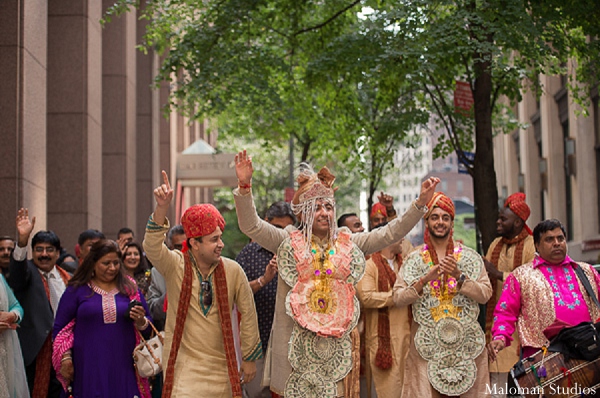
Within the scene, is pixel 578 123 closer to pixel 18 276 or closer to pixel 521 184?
pixel 521 184

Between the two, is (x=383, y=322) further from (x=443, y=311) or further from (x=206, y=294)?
(x=206, y=294)

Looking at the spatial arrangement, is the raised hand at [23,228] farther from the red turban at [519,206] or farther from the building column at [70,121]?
the building column at [70,121]

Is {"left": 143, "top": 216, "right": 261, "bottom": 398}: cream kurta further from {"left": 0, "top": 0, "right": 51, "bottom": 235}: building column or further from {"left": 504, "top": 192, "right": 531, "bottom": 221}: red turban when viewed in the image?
{"left": 0, "top": 0, "right": 51, "bottom": 235}: building column

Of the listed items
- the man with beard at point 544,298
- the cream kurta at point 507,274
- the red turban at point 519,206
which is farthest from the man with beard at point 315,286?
the red turban at point 519,206

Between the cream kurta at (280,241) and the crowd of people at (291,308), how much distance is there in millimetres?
12

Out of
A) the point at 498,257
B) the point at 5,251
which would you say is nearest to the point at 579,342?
the point at 498,257

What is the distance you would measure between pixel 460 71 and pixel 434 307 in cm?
951

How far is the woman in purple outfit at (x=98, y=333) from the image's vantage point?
29.5 ft

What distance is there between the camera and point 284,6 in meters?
16.4

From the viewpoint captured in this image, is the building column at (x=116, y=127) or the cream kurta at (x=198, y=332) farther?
the building column at (x=116, y=127)

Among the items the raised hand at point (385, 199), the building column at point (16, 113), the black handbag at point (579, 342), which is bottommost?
the black handbag at point (579, 342)

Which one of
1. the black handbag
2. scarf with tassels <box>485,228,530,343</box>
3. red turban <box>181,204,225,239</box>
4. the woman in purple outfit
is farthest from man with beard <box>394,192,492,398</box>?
the woman in purple outfit

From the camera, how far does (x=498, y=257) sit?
11.1 meters

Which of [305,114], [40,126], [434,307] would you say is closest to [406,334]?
[434,307]
